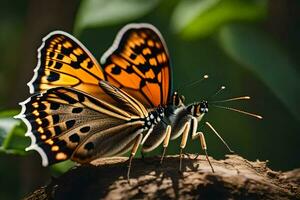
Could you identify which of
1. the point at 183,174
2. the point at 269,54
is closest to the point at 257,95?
the point at 269,54

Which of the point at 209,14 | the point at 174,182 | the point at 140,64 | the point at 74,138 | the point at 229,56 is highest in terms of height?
the point at 209,14

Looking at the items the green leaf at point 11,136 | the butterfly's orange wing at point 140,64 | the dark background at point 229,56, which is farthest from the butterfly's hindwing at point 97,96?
the dark background at point 229,56

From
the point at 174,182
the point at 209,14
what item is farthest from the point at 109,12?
the point at 174,182

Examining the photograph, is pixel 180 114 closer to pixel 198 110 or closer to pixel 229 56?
pixel 198 110

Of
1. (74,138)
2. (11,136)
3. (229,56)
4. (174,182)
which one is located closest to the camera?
(174,182)

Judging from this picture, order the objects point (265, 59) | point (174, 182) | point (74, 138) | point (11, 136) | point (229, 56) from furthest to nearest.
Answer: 1. point (229, 56)
2. point (265, 59)
3. point (11, 136)
4. point (74, 138)
5. point (174, 182)

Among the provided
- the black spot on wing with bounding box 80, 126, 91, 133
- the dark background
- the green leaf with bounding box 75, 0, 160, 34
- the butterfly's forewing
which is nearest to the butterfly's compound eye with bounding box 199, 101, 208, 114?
the butterfly's forewing
